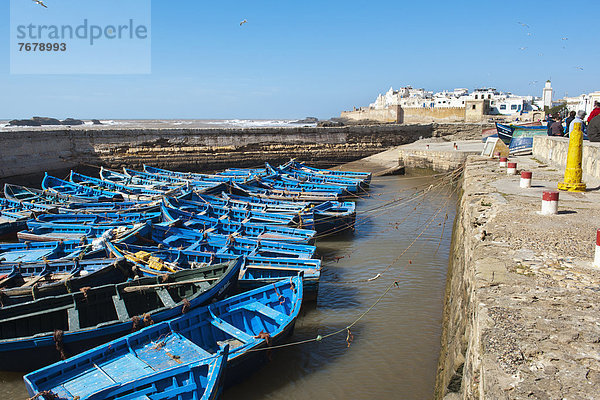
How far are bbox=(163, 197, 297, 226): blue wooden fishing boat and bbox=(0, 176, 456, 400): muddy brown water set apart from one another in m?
1.47

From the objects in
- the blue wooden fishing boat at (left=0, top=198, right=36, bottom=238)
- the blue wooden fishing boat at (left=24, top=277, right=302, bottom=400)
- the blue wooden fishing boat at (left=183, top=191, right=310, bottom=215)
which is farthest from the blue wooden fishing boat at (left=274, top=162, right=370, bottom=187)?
the blue wooden fishing boat at (left=24, top=277, right=302, bottom=400)

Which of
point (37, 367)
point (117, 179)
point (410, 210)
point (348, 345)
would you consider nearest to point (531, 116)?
point (410, 210)

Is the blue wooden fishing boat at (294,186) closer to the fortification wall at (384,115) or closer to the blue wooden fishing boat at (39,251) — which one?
the blue wooden fishing boat at (39,251)

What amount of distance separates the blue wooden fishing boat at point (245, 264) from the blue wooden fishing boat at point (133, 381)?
3.03 m

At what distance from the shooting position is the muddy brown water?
6.79 metres

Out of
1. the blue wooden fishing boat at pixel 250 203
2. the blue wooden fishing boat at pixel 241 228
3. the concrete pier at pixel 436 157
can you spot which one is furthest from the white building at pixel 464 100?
the blue wooden fishing boat at pixel 241 228

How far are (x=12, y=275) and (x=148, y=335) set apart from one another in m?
4.18

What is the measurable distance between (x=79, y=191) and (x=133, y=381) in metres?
16.3

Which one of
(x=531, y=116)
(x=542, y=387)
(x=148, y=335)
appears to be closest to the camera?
(x=542, y=387)

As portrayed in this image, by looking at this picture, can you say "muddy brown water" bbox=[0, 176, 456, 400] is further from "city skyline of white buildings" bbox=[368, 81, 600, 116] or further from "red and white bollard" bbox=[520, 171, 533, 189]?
"city skyline of white buildings" bbox=[368, 81, 600, 116]

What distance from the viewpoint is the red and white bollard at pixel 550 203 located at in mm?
7293

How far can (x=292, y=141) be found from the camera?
31.1 m

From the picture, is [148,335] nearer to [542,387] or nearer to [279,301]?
[279,301]

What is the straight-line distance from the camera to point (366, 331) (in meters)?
8.43
